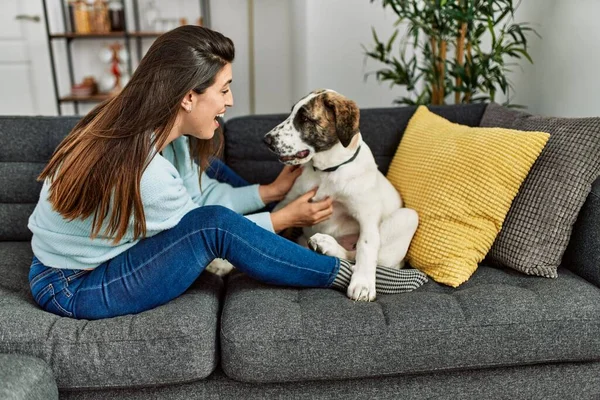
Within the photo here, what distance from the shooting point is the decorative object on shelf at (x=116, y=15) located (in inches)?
171

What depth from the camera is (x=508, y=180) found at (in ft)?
5.72

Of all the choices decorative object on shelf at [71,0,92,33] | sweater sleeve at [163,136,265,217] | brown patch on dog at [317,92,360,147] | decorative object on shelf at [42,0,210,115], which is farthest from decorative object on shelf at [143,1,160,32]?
brown patch on dog at [317,92,360,147]

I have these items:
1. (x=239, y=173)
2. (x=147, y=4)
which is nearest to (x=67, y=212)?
(x=239, y=173)

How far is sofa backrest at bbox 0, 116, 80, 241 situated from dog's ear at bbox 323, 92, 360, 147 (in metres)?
1.17

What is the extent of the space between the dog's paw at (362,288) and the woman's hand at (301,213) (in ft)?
0.94

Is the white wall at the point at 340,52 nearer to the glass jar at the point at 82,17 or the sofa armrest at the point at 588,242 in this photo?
the glass jar at the point at 82,17

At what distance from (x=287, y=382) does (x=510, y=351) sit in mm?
639

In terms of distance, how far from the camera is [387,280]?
5.45 ft

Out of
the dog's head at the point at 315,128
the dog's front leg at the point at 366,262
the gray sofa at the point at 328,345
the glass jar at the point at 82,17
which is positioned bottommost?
the gray sofa at the point at 328,345

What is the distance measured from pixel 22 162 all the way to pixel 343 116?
1399 mm

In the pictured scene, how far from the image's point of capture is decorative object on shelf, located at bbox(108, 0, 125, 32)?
4348 millimetres

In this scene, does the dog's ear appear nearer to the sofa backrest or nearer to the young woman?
the young woman

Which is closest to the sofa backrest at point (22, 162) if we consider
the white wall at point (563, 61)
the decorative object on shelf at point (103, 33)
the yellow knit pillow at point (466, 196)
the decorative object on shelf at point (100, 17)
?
the yellow knit pillow at point (466, 196)

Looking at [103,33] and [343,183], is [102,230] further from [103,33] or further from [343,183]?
[103,33]
